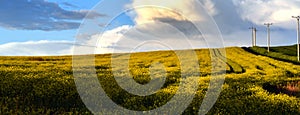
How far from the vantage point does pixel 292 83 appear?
37.0 meters

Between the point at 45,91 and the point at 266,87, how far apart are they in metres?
18.3

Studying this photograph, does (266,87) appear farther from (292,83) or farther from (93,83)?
(93,83)

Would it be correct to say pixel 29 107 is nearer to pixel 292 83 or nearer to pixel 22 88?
pixel 22 88

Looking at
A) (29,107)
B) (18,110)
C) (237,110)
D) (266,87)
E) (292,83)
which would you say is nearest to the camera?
(18,110)

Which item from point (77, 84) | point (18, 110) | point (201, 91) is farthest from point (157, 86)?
point (18, 110)

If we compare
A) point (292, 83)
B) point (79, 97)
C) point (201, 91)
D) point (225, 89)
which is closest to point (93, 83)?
point (79, 97)

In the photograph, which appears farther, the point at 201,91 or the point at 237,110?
the point at 201,91

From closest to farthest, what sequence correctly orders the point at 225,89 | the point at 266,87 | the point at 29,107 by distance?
the point at 29,107 < the point at 225,89 < the point at 266,87

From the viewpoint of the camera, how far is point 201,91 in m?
26.5

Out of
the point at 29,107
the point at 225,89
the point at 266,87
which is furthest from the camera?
the point at 266,87

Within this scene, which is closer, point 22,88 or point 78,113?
point 78,113

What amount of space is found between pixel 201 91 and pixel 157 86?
11.8ft

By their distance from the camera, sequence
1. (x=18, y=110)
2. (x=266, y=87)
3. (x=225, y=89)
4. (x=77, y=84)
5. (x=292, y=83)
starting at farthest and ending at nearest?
1. (x=292, y=83)
2. (x=266, y=87)
3. (x=225, y=89)
4. (x=77, y=84)
5. (x=18, y=110)

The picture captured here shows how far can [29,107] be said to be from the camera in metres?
19.4
